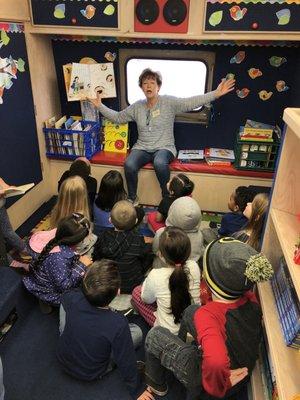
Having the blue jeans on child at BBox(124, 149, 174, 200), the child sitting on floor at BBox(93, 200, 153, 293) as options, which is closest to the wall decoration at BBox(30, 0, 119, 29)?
the blue jeans on child at BBox(124, 149, 174, 200)

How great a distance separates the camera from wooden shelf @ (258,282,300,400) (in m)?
1.37

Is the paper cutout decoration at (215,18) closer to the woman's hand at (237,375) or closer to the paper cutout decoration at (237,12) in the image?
the paper cutout decoration at (237,12)

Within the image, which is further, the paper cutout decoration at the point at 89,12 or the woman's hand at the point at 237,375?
the paper cutout decoration at the point at 89,12

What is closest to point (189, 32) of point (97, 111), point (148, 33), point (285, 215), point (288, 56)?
point (148, 33)

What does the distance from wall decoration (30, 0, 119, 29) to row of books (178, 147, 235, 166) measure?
146cm

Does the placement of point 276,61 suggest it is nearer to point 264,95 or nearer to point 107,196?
point 264,95

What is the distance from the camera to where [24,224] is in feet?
11.1

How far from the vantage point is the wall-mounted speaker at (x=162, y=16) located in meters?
2.97

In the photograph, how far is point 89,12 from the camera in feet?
10.2

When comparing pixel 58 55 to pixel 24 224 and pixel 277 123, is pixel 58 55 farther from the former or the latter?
pixel 277 123

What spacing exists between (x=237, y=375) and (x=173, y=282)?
542mm

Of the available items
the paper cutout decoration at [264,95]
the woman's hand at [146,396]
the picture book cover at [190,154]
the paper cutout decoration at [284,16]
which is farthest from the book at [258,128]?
the woman's hand at [146,396]

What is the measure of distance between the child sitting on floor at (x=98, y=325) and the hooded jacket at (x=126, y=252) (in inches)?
19.5

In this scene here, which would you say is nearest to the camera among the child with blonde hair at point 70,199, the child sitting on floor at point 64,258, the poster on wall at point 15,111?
the child sitting on floor at point 64,258
